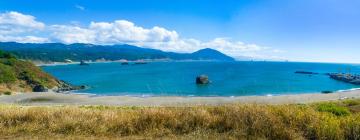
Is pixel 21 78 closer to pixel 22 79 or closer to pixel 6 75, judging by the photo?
pixel 22 79

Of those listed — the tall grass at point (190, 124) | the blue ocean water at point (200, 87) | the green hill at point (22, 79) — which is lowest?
the blue ocean water at point (200, 87)

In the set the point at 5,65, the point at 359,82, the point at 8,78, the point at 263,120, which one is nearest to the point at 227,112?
the point at 263,120

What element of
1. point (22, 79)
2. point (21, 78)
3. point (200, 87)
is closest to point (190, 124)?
point (200, 87)

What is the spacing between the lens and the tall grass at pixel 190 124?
25.4 feet

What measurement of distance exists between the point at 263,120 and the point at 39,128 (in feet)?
17.0

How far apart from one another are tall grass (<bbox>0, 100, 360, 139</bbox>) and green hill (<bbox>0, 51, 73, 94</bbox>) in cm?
5575

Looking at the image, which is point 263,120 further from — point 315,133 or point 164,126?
point 164,126

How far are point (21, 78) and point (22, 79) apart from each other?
391 mm

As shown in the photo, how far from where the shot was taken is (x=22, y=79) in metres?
70.0

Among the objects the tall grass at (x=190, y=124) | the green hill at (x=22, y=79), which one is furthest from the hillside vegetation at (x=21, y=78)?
the tall grass at (x=190, y=124)

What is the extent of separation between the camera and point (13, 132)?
26.3 ft

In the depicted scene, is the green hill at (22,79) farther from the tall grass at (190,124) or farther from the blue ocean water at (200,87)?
the tall grass at (190,124)

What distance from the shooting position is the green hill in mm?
63987

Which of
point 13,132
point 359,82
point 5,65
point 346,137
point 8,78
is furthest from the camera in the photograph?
point 359,82
